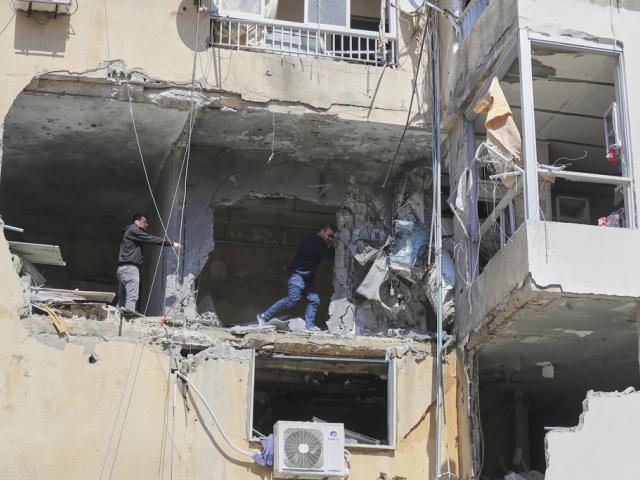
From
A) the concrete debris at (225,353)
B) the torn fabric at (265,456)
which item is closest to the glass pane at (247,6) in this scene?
the concrete debris at (225,353)

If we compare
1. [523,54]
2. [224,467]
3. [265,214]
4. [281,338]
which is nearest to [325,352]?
[281,338]

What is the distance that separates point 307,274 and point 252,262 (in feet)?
16.6

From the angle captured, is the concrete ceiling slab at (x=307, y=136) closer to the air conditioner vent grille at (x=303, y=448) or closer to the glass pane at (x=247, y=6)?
the glass pane at (x=247, y=6)

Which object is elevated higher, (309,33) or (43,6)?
(309,33)

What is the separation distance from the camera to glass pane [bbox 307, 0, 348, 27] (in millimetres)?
16453

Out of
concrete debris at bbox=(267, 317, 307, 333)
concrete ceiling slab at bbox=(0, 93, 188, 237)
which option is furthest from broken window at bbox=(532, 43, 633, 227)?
concrete ceiling slab at bbox=(0, 93, 188, 237)

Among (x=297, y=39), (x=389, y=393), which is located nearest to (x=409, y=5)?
(x=297, y=39)

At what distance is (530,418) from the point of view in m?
19.3

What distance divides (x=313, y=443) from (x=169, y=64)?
495 centimetres

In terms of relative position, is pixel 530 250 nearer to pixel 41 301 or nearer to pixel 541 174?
pixel 541 174

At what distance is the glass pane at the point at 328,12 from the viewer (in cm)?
1645

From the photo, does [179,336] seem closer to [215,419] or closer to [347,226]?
[215,419]

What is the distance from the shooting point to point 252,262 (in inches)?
852

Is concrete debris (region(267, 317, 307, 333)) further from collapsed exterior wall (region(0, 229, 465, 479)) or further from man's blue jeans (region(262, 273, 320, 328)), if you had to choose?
collapsed exterior wall (region(0, 229, 465, 479))
